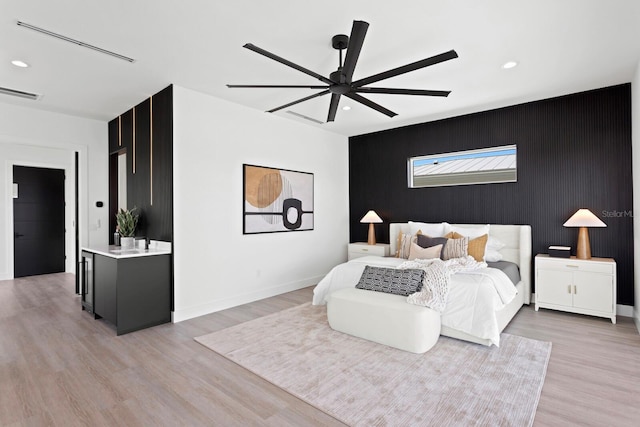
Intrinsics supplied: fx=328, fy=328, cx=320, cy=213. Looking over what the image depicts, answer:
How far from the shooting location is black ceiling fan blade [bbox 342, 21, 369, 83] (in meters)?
2.09

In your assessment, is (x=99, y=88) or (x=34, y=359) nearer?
(x=34, y=359)

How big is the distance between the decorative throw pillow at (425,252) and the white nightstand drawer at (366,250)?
1.24 meters

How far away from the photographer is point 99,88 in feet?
12.6

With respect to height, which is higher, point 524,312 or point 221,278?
point 221,278

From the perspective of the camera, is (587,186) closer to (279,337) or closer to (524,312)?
(524,312)

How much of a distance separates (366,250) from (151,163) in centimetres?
365

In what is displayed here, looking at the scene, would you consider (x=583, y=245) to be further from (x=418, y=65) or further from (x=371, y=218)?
(x=418, y=65)

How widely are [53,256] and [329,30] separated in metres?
7.49

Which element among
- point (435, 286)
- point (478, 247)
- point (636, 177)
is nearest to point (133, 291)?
point (435, 286)

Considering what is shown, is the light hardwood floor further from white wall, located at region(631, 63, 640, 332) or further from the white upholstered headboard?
the white upholstered headboard

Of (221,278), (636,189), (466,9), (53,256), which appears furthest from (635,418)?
(53,256)

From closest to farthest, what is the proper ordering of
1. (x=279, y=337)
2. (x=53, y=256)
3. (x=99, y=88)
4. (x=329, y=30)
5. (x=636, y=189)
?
1. (x=329, y=30)
2. (x=279, y=337)
3. (x=636, y=189)
4. (x=99, y=88)
5. (x=53, y=256)

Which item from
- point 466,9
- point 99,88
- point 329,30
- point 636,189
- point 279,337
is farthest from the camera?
point 99,88

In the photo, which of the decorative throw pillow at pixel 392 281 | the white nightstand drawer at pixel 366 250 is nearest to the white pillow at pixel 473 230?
the white nightstand drawer at pixel 366 250
